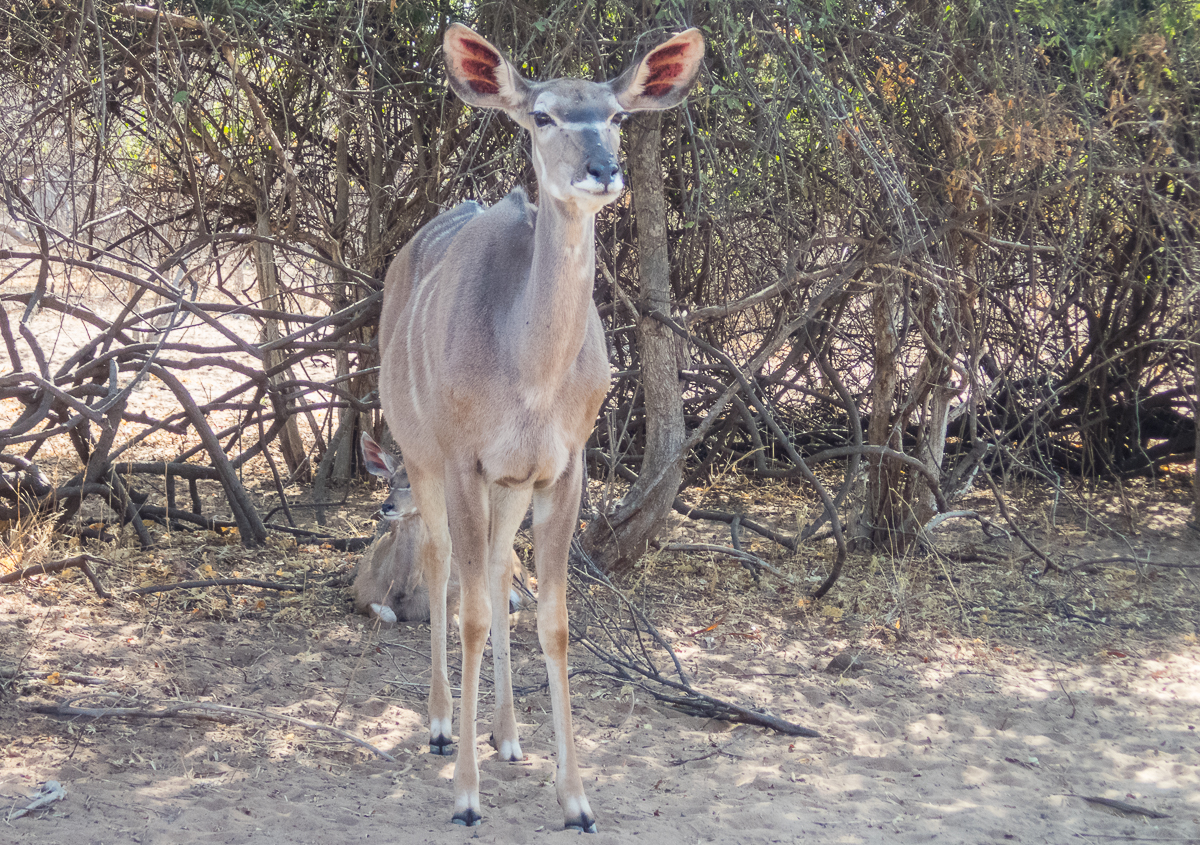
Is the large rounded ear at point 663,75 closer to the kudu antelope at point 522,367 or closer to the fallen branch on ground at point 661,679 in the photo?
the kudu antelope at point 522,367

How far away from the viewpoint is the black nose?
2.90 metres

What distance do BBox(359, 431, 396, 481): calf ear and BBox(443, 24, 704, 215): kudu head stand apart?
2608 mm

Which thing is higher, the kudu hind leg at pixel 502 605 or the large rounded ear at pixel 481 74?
the large rounded ear at pixel 481 74

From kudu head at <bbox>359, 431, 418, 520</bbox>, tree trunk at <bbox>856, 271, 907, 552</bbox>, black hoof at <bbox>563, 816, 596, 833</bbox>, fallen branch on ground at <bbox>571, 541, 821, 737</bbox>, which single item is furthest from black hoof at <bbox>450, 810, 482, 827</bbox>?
tree trunk at <bbox>856, 271, 907, 552</bbox>

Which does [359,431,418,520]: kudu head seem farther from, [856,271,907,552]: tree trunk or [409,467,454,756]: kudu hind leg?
[856,271,907,552]: tree trunk

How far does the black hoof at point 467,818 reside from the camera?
3.28 meters

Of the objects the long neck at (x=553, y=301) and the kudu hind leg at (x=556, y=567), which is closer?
the long neck at (x=553, y=301)

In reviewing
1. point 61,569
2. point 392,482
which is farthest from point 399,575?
point 61,569

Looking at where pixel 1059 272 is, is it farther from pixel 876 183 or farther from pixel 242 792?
pixel 242 792

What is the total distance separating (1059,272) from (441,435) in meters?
4.14

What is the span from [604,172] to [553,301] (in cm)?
53

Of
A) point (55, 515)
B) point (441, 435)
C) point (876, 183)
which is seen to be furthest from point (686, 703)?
point (55, 515)

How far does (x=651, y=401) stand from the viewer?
562 cm

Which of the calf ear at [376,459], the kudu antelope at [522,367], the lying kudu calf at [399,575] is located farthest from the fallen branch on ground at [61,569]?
the kudu antelope at [522,367]
